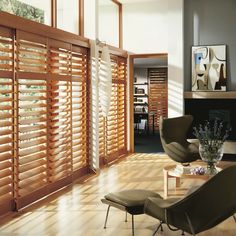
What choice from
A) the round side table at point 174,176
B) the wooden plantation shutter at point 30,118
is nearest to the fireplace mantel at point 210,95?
the round side table at point 174,176

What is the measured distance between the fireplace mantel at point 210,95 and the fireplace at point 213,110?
4.5 inches

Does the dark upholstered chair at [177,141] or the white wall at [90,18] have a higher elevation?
the white wall at [90,18]

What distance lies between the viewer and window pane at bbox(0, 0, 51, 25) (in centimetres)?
485

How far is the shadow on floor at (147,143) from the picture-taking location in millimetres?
9625

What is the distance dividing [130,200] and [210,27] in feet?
17.9

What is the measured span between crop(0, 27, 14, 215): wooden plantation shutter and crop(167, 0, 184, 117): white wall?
454 cm

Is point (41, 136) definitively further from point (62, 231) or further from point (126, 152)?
point (126, 152)

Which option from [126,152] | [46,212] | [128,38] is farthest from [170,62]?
[46,212]

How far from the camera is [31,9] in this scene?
5.35m

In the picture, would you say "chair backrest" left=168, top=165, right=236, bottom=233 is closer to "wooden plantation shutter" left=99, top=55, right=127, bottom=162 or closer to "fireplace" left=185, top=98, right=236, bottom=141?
"wooden plantation shutter" left=99, top=55, right=127, bottom=162

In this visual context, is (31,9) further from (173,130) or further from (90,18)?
(173,130)

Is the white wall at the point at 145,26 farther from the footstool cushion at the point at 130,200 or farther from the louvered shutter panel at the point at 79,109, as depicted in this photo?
the footstool cushion at the point at 130,200

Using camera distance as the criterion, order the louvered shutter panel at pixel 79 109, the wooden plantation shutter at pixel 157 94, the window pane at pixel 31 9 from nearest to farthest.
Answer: the window pane at pixel 31 9 → the louvered shutter panel at pixel 79 109 → the wooden plantation shutter at pixel 157 94

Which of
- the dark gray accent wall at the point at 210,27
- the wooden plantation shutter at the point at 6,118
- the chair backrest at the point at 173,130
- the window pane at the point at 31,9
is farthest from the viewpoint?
the dark gray accent wall at the point at 210,27
